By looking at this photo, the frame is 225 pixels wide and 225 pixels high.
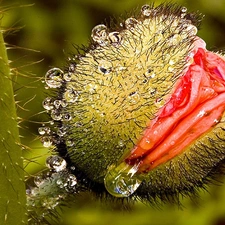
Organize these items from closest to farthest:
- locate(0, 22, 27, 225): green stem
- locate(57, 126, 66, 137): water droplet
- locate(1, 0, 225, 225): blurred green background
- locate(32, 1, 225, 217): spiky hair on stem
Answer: locate(0, 22, 27, 225): green stem → locate(32, 1, 225, 217): spiky hair on stem → locate(57, 126, 66, 137): water droplet → locate(1, 0, 225, 225): blurred green background

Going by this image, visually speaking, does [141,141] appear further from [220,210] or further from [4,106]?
[220,210]

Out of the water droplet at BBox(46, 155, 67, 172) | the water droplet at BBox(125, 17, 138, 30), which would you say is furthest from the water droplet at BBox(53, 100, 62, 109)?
the water droplet at BBox(125, 17, 138, 30)

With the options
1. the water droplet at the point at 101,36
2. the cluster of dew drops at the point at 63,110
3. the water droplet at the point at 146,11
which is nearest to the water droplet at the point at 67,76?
the cluster of dew drops at the point at 63,110

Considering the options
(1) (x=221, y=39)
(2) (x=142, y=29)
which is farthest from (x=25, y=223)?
(1) (x=221, y=39)

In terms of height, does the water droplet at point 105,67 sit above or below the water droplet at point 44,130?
above

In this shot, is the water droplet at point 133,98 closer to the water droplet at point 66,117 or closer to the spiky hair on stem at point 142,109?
the spiky hair on stem at point 142,109

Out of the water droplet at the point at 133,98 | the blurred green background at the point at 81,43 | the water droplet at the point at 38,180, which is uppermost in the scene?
the water droplet at the point at 133,98

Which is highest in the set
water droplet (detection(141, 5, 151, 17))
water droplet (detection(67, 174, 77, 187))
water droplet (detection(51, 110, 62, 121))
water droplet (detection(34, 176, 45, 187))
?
water droplet (detection(141, 5, 151, 17))

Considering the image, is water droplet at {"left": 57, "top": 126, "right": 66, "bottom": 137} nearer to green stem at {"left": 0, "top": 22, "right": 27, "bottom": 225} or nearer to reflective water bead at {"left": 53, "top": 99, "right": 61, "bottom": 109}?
reflective water bead at {"left": 53, "top": 99, "right": 61, "bottom": 109}
